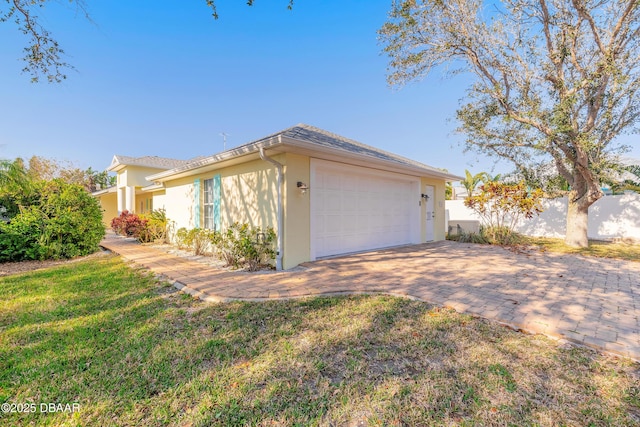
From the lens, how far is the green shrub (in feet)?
26.6

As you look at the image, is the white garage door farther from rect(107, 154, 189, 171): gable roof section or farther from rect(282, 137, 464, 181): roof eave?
rect(107, 154, 189, 171): gable roof section

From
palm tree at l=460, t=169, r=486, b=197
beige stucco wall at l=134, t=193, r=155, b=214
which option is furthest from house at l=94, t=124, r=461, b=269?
palm tree at l=460, t=169, r=486, b=197

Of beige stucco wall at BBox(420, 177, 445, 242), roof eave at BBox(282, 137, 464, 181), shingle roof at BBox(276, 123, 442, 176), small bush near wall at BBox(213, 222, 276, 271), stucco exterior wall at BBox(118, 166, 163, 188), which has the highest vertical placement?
stucco exterior wall at BBox(118, 166, 163, 188)

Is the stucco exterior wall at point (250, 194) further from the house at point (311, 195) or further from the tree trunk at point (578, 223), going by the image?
the tree trunk at point (578, 223)

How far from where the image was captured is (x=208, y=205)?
941 centimetres

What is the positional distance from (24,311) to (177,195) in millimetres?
7517

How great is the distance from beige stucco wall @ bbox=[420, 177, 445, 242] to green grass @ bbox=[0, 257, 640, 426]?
7577 millimetres

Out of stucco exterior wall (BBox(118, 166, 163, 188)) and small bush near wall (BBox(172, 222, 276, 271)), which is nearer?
small bush near wall (BBox(172, 222, 276, 271))

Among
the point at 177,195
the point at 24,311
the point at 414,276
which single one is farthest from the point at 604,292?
the point at 177,195

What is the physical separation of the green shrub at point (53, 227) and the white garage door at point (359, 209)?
26.0 ft

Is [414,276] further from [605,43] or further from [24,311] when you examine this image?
[605,43]

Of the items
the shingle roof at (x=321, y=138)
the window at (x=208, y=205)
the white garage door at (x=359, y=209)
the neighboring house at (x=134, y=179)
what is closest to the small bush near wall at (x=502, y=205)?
the white garage door at (x=359, y=209)

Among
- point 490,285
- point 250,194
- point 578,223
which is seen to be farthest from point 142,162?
point 578,223

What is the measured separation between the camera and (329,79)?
505 inches
